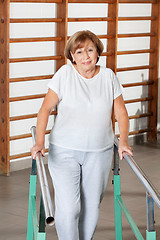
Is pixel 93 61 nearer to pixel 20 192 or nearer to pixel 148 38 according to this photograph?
pixel 20 192

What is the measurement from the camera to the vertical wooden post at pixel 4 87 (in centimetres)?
534

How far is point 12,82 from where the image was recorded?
18.5ft

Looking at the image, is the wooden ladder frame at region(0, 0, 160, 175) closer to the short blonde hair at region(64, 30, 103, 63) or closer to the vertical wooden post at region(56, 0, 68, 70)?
the vertical wooden post at region(56, 0, 68, 70)

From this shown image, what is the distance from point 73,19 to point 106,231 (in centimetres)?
307

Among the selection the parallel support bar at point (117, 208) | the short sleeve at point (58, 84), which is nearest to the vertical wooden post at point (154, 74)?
the parallel support bar at point (117, 208)

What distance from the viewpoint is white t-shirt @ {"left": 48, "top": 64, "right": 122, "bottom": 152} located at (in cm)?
253

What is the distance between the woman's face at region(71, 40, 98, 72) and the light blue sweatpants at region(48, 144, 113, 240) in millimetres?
415

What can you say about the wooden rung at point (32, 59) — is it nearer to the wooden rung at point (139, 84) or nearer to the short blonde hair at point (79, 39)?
the wooden rung at point (139, 84)

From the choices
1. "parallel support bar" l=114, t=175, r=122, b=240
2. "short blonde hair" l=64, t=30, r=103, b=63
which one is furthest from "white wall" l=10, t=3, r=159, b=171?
"short blonde hair" l=64, t=30, r=103, b=63

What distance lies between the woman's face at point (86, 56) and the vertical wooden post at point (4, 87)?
2904mm

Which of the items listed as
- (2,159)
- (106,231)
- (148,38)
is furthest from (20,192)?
(148,38)

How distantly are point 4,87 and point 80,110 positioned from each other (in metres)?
3.05

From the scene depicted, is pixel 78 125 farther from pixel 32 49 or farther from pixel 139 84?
pixel 139 84

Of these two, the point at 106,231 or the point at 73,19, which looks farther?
the point at 73,19
